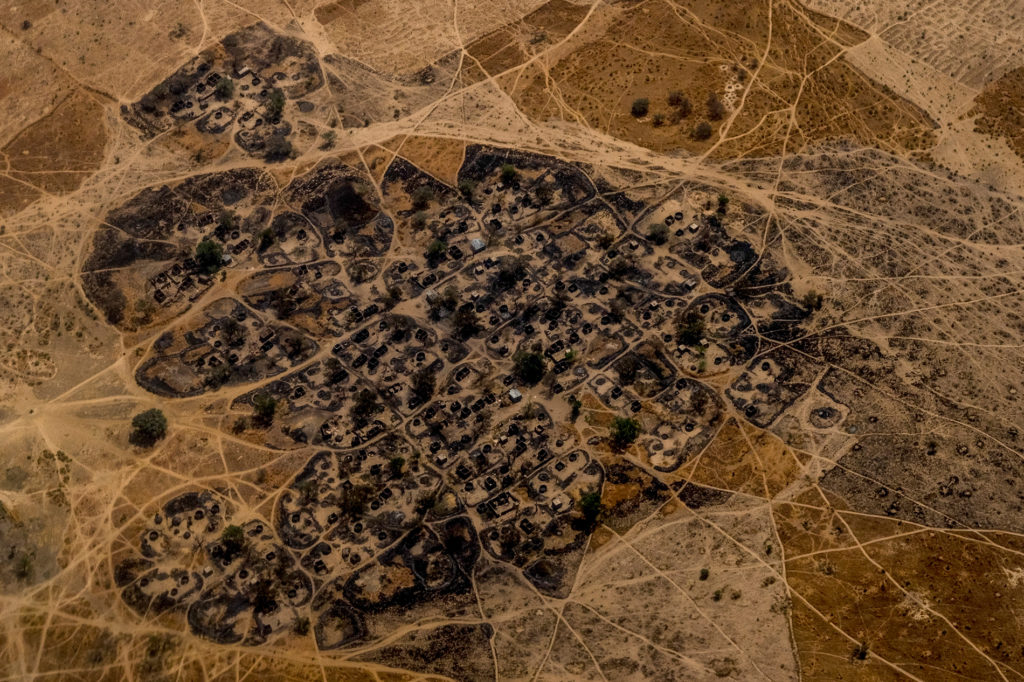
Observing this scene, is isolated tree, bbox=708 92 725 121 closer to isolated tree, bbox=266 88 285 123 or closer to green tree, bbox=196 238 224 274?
isolated tree, bbox=266 88 285 123

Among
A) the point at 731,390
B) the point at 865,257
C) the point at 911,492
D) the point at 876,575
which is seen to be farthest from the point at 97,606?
the point at 865,257

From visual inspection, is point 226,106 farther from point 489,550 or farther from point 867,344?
point 867,344

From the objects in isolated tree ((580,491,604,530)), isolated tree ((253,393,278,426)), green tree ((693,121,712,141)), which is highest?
green tree ((693,121,712,141))

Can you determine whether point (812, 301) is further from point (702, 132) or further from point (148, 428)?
point (148, 428)

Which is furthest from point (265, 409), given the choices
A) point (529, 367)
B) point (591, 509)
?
point (591, 509)

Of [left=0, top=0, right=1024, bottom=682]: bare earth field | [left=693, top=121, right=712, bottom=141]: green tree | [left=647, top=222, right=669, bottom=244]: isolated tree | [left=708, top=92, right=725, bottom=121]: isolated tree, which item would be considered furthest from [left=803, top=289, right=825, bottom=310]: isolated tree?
[left=708, top=92, right=725, bottom=121]: isolated tree
